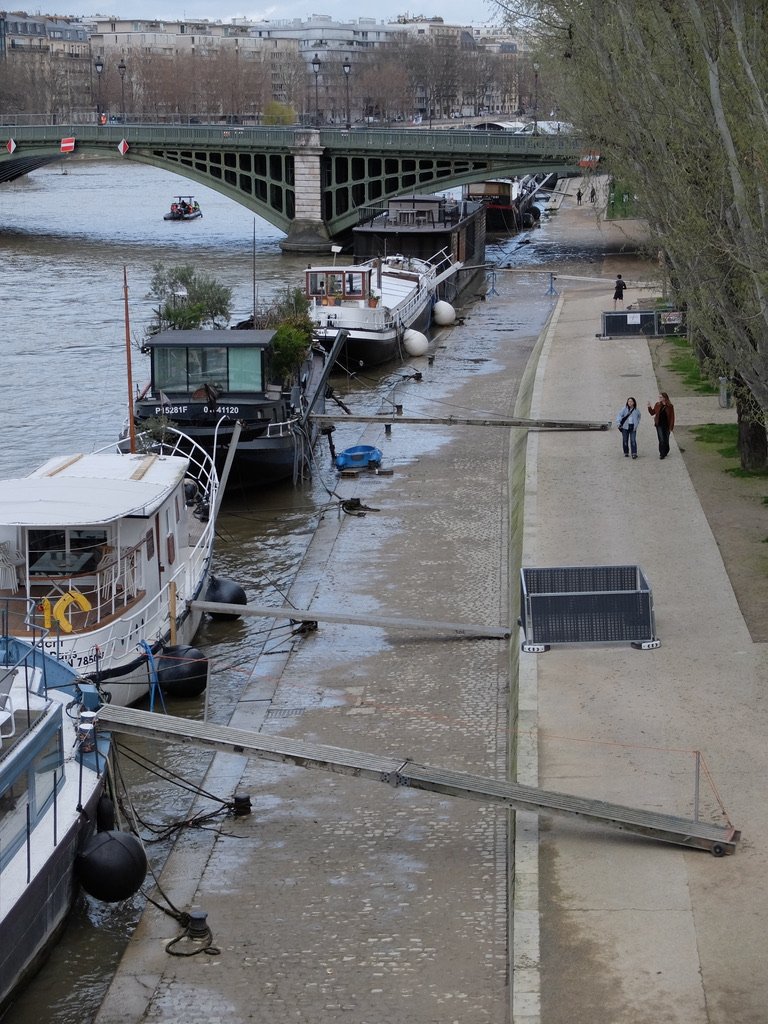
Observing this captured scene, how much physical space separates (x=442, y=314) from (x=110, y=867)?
136 ft

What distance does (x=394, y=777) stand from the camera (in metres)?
13.6

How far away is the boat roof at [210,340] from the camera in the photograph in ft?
95.4

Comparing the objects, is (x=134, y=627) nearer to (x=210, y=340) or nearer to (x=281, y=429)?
(x=281, y=429)

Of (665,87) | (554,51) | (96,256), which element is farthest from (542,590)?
(96,256)

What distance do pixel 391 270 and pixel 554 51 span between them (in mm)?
21435

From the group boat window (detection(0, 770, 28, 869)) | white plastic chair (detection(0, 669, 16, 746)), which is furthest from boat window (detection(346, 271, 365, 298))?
boat window (detection(0, 770, 28, 869))

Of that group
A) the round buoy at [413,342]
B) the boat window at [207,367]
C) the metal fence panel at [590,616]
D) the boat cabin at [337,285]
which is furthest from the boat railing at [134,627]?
the round buoy at [413,342]

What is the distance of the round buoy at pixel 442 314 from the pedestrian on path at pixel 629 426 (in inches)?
1061

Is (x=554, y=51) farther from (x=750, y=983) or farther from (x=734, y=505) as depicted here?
(x=750, y=983)

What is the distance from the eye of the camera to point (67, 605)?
17656mm

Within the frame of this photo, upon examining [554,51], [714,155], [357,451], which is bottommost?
[357,451]

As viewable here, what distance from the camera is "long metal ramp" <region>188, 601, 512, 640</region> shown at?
771 inches

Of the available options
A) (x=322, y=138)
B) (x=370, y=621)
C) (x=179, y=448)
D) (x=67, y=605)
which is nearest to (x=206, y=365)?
(x=179, y=448)

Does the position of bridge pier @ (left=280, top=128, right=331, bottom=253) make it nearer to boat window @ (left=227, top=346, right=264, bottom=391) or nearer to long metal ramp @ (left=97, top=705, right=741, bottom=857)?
boat window @ (left=227, top=346, right=264, bottom=391)
